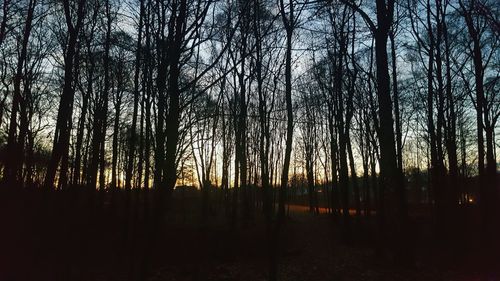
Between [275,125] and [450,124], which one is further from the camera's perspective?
[275,125]

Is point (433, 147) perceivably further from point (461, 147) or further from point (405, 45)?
point (461, 147)

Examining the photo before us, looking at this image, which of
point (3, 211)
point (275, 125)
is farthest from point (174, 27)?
point (275, 125)

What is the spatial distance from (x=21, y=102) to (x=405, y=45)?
17456 millimetres

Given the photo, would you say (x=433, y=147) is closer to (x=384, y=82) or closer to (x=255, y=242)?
(x=384, y=82)

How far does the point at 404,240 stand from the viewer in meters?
9.05

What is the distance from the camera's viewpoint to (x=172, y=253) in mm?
11641

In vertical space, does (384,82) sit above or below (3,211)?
above

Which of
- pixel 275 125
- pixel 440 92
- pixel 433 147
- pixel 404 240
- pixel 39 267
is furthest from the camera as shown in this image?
pixel 275 125

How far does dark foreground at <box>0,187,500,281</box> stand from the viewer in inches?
368

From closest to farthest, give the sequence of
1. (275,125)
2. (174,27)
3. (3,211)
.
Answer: (174,27) < (3,211) < (275,125)

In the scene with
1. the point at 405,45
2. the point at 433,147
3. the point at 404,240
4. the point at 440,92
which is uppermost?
the point at 405,45

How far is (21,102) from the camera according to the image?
14703 mm

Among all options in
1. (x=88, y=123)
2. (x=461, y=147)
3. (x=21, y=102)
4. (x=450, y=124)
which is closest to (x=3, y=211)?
(x=21, y=102)

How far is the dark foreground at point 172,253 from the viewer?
9.35m
